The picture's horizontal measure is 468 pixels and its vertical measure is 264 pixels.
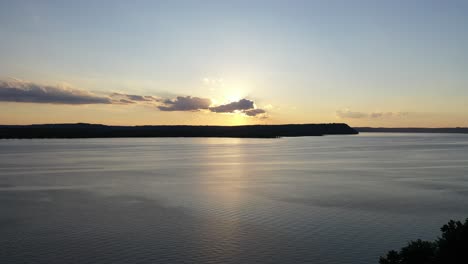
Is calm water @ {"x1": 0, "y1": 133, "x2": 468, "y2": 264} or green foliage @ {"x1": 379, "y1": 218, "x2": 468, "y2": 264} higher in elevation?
green foliage @ {"x1": 379, "y1": 218, "x2": 468, "y2": 264}

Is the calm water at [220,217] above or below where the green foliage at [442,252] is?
below

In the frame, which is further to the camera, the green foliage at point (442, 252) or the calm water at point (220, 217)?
the calm water at point (220, 217)

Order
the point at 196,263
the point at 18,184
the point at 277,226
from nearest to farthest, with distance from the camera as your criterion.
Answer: the point at 196,263, the point at 277,226, the point at 18,184

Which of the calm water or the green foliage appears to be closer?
the green foliage

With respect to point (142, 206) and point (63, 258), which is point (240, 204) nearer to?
point (142, 206)

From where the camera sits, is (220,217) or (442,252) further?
(220,217)

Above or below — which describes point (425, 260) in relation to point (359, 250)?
above

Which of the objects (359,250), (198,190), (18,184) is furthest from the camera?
(18,184)

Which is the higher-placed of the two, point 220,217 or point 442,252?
point 442,252

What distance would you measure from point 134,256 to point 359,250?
10292 millimetres

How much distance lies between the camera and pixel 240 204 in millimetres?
31703

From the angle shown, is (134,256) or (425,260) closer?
(425,260)

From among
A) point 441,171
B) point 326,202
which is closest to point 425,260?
point 326,202

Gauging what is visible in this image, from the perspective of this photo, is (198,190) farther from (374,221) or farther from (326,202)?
(374,221)
